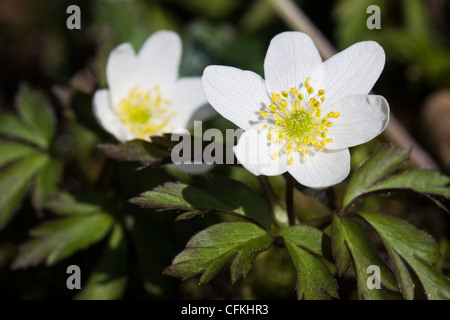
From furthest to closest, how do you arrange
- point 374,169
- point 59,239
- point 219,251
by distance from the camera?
point 59,239 < point 374,169 < point 219,251

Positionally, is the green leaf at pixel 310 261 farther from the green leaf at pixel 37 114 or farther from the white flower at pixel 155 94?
the green leaf at pixel 37 114

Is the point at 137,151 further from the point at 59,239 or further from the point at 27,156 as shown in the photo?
the point at 27,156

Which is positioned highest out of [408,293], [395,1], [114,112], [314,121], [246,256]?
[395,1]

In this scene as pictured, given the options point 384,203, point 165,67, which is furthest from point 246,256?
point 384,203

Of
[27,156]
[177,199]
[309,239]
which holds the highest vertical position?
[27,156]

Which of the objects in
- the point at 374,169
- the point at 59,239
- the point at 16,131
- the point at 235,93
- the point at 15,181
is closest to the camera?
the point at 235,93

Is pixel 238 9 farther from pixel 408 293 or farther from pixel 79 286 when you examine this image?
pixel 408 293

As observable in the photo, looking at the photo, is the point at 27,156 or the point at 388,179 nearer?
the point at 388,179

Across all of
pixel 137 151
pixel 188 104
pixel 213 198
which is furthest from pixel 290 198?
pixel 188 104
